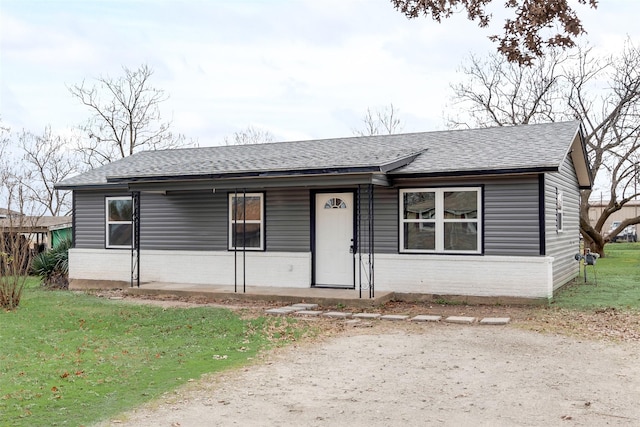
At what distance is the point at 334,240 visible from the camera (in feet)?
43.8

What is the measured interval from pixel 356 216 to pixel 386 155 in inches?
55.8

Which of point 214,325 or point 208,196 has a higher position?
point 208,196

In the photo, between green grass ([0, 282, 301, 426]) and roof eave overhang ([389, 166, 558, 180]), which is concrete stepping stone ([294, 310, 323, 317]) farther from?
roof eave overhang ([389, 166, 558, 180])

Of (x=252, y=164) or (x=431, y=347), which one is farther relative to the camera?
(x=252, y=164)

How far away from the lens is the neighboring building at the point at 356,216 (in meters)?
11.7

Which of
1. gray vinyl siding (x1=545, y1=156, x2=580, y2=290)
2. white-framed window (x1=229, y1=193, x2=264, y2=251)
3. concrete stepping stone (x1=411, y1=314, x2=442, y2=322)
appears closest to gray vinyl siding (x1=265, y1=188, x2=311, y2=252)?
white-framed window (x1=229, y1=193, x2=264, y2=251)

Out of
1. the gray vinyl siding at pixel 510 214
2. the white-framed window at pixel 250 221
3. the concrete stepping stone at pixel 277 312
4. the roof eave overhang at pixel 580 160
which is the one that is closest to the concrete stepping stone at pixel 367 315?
the concrete stepping stone at pixel 277 312

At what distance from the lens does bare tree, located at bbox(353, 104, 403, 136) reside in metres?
41.3

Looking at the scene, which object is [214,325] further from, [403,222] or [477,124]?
[477,124]

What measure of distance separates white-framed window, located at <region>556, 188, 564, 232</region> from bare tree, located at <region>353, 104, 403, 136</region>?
27.4m

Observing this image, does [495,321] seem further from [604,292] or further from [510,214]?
[604,292]

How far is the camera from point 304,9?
9.29 meters

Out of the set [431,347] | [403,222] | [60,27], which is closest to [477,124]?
[403,222]

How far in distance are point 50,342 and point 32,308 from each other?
393 centimetres
